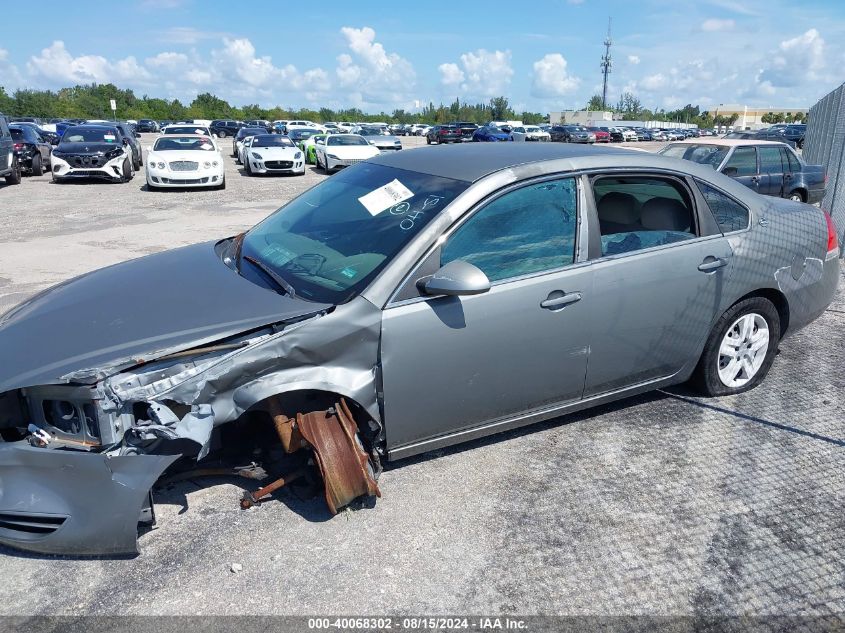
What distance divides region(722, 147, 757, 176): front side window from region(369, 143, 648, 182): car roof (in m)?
8.36

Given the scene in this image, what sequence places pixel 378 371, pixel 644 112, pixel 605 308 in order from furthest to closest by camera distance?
pixel 644 112, pixel 605 308, pixel 378 371

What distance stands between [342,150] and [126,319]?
67.9 feet

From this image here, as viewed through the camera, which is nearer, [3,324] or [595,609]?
[595,609]

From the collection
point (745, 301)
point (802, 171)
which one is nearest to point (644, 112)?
point (802, 171)

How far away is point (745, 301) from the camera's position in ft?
14.0

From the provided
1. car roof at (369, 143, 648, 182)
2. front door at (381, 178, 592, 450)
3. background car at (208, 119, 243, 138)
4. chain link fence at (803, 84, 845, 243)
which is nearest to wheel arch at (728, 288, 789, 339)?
car roof at (369, 143, 648, 182)

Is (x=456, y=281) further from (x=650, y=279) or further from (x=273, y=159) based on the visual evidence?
(x=273, y=159)

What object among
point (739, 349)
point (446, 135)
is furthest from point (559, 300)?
point (446, 135)

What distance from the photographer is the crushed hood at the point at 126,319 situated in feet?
9.25

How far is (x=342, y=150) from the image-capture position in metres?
23.0

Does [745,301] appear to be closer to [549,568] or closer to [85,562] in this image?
[549,568]

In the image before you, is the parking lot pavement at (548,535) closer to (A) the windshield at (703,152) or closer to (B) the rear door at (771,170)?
(A) the windshield at (703,152)

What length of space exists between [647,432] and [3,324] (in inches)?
142

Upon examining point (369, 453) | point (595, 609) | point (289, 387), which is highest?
point (289, 387)
